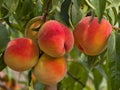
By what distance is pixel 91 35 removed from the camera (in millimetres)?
1103

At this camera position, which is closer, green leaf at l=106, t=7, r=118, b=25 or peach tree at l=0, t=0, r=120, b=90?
peach tree at l=0, t=0, r=120, b=90

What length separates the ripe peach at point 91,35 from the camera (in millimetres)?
1090

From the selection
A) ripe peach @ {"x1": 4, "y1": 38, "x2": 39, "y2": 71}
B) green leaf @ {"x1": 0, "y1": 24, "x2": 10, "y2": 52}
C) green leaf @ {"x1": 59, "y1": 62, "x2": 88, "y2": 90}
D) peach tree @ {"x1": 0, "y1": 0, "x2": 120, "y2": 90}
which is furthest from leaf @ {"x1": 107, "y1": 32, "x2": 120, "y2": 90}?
green leaf @ {"x1": 59, "y1": 62, "x2": 88, "y2": 90}

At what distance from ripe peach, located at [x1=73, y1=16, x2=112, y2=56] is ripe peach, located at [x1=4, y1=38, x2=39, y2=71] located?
13 centimetres

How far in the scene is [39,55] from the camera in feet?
3.72

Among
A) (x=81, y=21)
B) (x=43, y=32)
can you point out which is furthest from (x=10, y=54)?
(x=81, y=21)

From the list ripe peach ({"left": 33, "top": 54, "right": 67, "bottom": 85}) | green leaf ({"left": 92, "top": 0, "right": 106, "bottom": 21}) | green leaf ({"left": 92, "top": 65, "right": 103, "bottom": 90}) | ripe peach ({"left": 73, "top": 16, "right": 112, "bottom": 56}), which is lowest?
green leaf ({"left": 92, "top": 65, "right": 103, "bottom": 90})

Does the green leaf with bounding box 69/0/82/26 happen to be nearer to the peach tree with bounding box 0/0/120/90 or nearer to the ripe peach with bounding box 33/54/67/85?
the peach tree with bounding box 0/0/120/90

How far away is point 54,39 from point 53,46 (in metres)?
0.02

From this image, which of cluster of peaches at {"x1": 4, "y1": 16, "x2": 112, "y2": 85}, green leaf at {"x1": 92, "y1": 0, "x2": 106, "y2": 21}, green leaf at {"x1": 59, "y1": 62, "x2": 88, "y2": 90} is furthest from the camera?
green leaf at {"x1": 59, "y1": 62, "x2": 88, "y2": 90}

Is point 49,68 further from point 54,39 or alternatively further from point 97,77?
point 97,77

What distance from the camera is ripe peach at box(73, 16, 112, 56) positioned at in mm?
1090

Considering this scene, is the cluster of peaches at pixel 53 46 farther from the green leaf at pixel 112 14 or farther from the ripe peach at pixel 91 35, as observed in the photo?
the green leaf at pixel 112 14

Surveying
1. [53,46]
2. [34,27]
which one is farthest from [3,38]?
[53,46]
